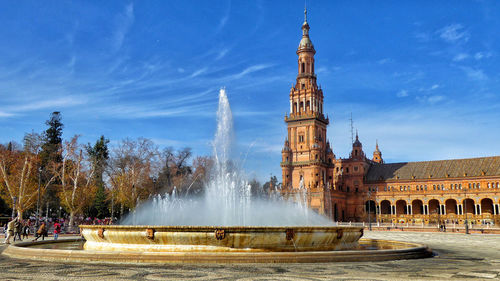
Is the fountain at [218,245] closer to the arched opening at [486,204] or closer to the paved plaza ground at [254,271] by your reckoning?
the paved plaza ground at [254,271]

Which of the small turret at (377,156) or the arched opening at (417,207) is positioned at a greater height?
the small turret at (377,156)

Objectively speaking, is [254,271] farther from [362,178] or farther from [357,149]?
[357,149]

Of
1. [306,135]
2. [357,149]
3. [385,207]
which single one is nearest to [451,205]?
[385,207]

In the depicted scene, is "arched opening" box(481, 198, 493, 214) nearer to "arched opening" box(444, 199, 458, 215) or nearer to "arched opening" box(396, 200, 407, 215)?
"arched opening" box(444, 199, 458, 215)

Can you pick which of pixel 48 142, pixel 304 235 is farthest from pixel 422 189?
pixel 304 235

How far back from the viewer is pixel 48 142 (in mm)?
72438

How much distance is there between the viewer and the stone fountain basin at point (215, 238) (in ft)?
46.7

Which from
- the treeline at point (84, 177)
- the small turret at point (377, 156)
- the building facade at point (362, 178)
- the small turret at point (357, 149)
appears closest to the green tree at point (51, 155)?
the treeline at point (84, 177)

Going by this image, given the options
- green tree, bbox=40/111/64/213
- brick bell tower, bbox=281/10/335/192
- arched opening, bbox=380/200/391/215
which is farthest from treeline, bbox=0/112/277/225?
arched opening, bbox=380/200/391/215

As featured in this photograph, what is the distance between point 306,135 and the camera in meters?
87.5

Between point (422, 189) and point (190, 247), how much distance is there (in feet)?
260

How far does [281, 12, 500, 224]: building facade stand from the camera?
78.4 meters

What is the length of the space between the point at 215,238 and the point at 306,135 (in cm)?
7442

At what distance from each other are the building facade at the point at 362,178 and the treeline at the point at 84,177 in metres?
21.0
